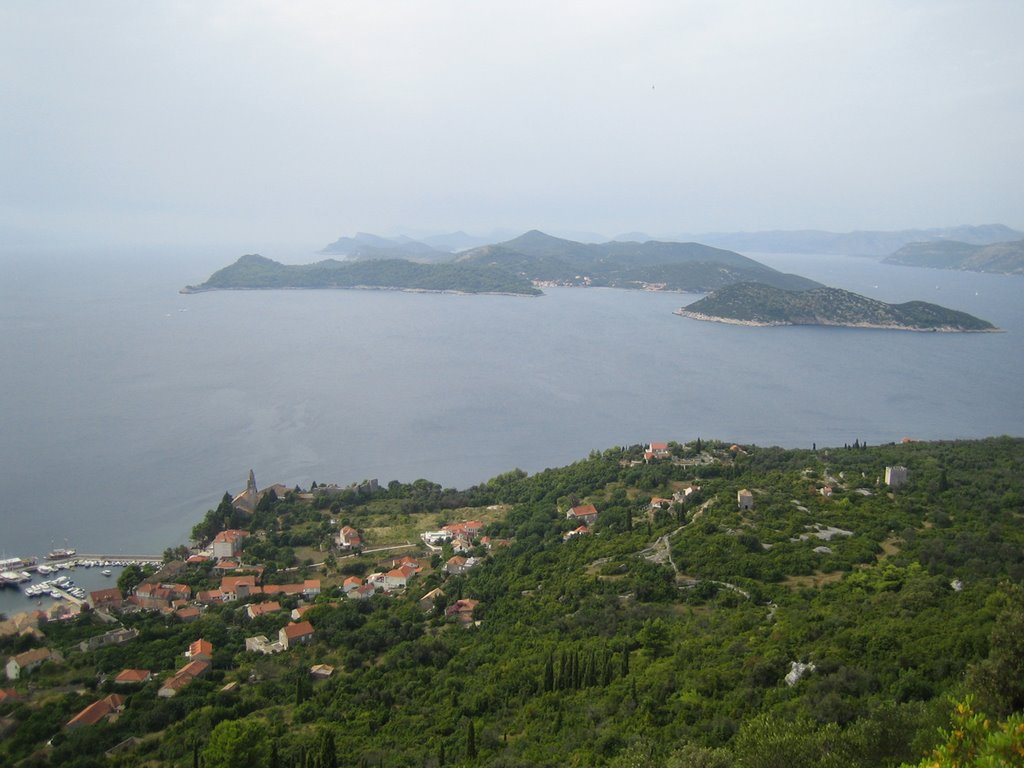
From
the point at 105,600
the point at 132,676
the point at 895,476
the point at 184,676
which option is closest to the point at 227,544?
the point at 105,600

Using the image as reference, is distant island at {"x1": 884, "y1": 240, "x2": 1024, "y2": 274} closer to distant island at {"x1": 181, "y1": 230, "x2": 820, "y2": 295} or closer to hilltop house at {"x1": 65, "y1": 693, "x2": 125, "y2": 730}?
distant island at {"x1": 181, "y1": 230, "x2": 820, "y2": 295}

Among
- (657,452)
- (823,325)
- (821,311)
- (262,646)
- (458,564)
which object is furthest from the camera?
(821,311)

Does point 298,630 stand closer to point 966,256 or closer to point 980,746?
point 980,746

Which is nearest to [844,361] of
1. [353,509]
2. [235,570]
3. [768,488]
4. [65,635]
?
[768,488]

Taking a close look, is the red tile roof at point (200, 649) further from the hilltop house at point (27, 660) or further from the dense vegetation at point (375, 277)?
the dense vegetation at point (375, 277)

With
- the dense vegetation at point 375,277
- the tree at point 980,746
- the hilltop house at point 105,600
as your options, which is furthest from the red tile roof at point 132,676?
the dense vegetation at point 375,277

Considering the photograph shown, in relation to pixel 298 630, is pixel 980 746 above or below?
above

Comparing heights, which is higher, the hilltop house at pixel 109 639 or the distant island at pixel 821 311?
the distant island at pixel 821 311
